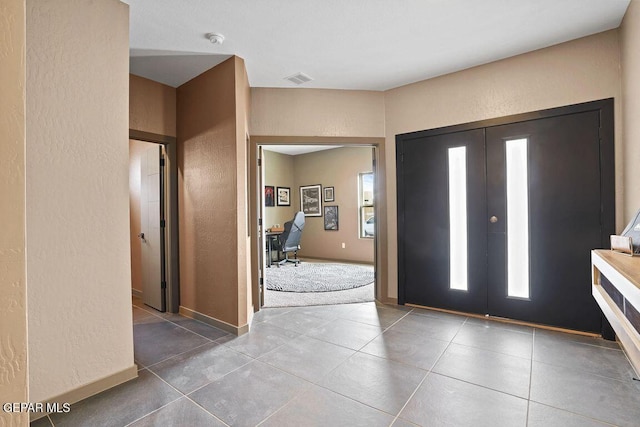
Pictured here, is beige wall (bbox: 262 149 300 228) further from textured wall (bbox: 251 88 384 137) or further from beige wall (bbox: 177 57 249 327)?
beige wall (bbox: 177 57 249 327)

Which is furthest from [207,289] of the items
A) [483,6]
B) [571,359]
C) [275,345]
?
[483,6]

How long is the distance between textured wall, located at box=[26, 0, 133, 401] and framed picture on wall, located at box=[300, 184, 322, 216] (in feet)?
19.1

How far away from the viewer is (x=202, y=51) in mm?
2826

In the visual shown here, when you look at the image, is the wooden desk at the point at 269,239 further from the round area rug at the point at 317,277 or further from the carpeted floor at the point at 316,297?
the carpeted floor at the point at 316,297

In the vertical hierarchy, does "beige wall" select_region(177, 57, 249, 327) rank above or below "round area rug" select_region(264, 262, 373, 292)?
above

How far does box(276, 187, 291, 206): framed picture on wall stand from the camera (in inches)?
315

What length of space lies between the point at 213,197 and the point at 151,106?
1.37m

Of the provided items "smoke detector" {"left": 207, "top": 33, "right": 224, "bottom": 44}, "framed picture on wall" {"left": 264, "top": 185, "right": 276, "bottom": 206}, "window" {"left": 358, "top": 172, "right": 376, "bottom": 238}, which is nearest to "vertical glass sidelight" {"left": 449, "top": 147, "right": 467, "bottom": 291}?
"smoke detector" {"left": 207, "top": 33, "right": 224, "bottom": 44}

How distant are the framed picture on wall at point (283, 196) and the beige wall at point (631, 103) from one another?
6.62 metres

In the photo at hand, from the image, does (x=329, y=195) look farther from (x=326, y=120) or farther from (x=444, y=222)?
(x=444, y=222)

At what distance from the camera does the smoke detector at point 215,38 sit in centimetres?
256

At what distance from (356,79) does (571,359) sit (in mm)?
3363

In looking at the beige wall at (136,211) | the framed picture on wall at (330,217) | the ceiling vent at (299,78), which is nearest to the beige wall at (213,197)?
the ceiling vent at (299,78)

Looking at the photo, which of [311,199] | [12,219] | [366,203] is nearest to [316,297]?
[366,203]
